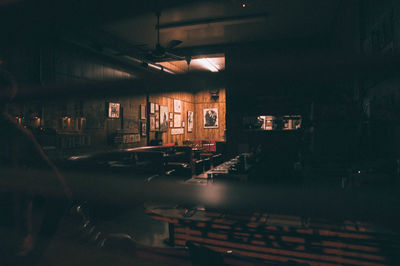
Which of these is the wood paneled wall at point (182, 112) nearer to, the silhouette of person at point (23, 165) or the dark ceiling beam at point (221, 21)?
the dark ceiling beam at point (221, 21)

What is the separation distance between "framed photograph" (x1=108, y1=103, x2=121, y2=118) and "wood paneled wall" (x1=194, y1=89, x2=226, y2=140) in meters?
5.30

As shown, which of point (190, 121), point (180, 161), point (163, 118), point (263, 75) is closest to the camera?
point (263, 75)

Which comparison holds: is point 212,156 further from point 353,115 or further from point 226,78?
point 226,78

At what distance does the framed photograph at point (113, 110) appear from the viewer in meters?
7.53

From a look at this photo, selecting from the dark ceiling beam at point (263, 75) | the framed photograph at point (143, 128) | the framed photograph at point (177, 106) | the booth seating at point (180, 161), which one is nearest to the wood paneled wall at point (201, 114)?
the framed photograph at point (177, 106)

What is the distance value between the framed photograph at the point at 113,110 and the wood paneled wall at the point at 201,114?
5.30m

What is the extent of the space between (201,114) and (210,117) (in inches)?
19.1

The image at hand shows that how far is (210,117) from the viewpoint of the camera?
12508mm


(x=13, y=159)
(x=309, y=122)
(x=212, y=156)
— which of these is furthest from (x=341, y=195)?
(x=212, y=156)

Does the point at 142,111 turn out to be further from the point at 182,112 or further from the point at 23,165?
the point at 23,165

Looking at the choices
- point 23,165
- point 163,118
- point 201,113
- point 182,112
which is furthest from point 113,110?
point 23,165

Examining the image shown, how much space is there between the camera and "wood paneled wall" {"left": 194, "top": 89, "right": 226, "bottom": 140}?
1223cm

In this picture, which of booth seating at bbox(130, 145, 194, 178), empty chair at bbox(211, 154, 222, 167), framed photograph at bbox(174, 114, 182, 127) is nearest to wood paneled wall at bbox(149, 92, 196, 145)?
framed photograph at bbox(174, 114, 182, 127)

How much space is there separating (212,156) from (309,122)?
26.9 feet
